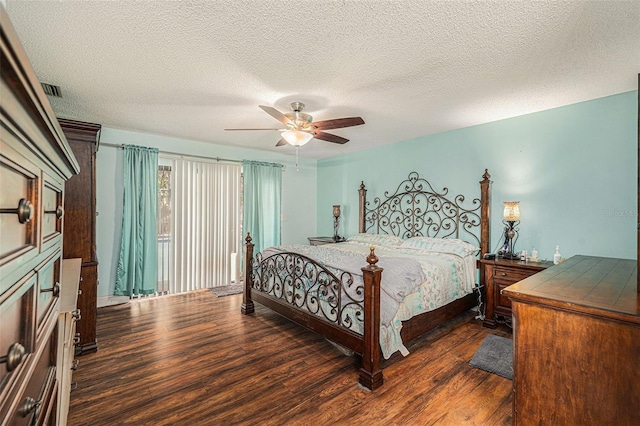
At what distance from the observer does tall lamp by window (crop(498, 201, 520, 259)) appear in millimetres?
3430

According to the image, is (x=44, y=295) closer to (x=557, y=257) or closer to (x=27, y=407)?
(x=27, y=407)

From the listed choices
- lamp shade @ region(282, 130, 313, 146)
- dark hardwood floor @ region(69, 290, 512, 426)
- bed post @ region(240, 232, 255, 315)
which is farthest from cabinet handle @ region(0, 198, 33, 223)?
bed post @ region(240, 232, 255, 315)

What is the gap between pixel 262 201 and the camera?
5.43 m

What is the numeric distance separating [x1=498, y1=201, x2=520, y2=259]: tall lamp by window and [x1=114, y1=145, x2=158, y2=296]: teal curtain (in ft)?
15.6

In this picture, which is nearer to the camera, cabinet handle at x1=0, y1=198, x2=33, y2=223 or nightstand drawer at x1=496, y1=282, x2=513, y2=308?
cabinet handle at x1=0, y1=198, x2=33, y2=223

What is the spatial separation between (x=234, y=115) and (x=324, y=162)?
10.1ft

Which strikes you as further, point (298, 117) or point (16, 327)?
point (298, 117)

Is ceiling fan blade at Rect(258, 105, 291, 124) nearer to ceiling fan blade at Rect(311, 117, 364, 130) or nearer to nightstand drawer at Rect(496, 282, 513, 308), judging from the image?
ceiling fan blade at Rect(311, 117, 364, 130)

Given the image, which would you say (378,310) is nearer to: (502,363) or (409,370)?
(409,370)

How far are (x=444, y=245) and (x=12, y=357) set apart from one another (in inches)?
156

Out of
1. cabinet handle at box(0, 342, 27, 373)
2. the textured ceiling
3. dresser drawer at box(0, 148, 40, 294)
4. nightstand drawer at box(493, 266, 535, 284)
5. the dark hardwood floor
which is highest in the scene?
the textured ceiling

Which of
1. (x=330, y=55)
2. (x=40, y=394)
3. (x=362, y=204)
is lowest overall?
(x=40, y=394)

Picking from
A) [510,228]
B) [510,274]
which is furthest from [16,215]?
[510,228]

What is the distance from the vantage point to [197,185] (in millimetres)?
4820
